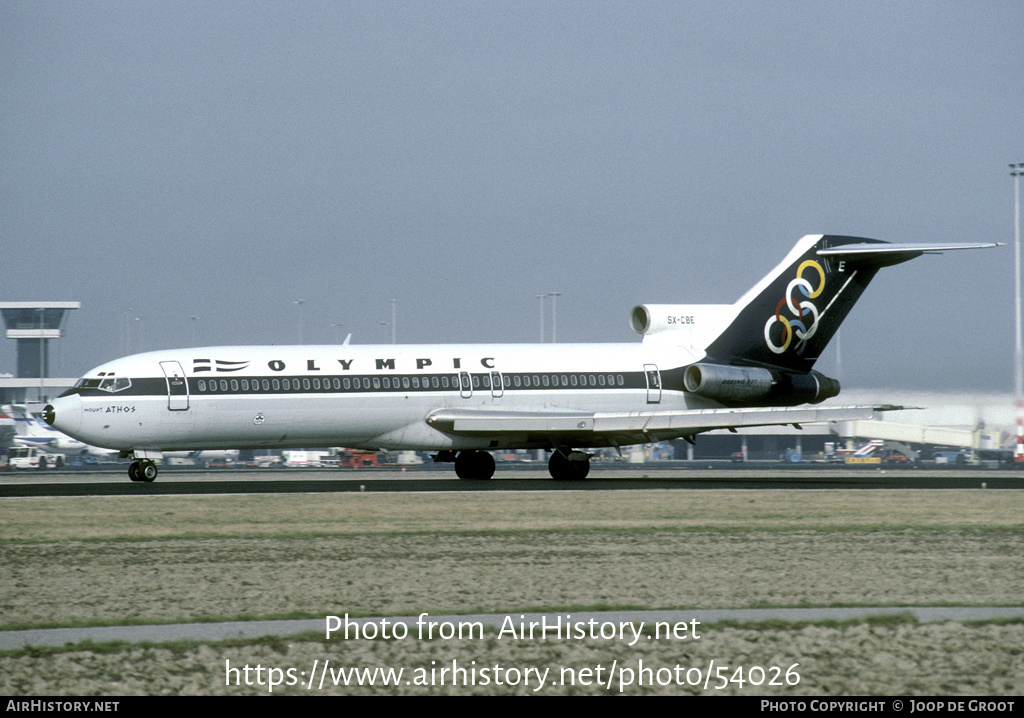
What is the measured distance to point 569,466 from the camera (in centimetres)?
4369

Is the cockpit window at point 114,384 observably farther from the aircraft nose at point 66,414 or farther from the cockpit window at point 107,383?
the aircraft nose at point 66,414

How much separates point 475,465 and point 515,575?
25.9m

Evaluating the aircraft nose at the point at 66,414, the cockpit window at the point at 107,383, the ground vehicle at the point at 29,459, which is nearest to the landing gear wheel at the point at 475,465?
the cockpit window at the point at 107,383

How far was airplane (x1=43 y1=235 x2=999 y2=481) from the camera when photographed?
38.7 m

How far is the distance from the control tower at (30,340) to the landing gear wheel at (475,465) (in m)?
112

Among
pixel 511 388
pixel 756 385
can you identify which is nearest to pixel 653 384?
pixel 756 385

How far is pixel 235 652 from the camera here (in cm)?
1219

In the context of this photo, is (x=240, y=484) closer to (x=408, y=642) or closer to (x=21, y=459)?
(x=408, y=642)

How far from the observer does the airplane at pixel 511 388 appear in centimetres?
3866

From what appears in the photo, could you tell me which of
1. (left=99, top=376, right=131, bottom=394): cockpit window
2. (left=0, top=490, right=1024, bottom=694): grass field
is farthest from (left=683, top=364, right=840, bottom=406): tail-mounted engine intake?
(left=99, top=376, right=131, bottom=394): cockpit window

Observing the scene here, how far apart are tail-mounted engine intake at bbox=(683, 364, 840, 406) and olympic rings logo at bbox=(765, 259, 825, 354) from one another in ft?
4.08

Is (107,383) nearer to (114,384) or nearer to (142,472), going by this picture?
(114,384)
